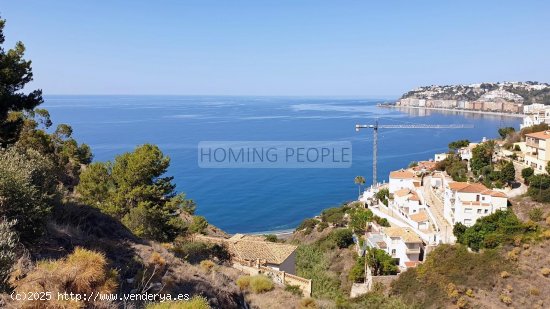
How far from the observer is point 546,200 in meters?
25.4

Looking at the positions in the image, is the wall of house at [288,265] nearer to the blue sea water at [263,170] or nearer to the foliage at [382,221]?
the foliage at [382,221]

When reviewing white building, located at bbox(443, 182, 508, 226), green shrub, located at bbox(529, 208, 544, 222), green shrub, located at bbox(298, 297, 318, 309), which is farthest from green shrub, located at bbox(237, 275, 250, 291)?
green shrub, located at bbox(529, 208, 544, 222)

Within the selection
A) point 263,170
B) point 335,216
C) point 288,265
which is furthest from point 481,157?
point 263,170

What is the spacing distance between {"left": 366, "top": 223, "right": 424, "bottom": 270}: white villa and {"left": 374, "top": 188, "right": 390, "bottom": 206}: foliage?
9151 millimetres

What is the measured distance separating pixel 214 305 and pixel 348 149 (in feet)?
249

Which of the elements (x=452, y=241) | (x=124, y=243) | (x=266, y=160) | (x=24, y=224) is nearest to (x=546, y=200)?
(x=452, y=241)

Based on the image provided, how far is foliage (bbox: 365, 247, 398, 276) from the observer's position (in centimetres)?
2428

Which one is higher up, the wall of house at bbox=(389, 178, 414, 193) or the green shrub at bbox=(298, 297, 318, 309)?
the green shrub at bbox=(298, 297, 318, 309)

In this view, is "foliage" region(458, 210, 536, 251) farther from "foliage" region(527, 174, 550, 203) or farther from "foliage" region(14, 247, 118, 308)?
"foliage" region(14, 247, 118, 308)

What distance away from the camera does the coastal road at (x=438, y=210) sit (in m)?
25.7

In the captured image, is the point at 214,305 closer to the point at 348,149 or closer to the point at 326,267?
the point at 326,267

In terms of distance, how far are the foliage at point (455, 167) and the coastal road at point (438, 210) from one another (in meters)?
2.04

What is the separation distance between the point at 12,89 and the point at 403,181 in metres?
32.4

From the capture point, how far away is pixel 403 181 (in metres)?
36.6
